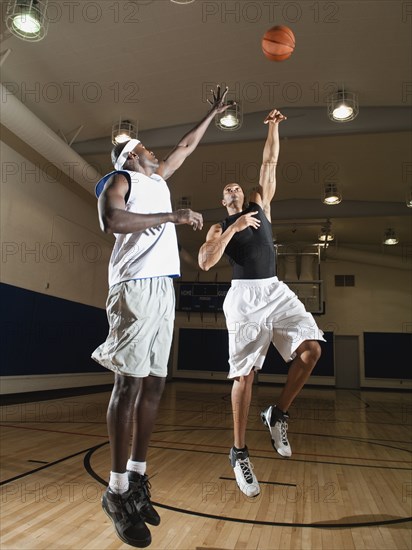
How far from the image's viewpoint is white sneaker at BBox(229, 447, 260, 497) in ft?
8.79

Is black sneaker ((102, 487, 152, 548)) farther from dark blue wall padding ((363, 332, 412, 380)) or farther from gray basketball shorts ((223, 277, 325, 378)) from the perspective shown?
dark blue wall padding ((363, 332, 412, 380))

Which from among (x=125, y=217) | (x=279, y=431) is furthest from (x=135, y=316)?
(x=279, y=431)

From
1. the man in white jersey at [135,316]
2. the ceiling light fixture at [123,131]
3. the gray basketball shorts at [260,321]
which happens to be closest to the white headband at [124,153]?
the man in white jersey at [135,316]

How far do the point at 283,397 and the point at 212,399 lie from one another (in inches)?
→ 380

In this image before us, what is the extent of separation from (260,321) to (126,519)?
4.66 ft

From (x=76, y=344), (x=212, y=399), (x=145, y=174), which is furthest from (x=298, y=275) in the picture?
(x=145, y=174)

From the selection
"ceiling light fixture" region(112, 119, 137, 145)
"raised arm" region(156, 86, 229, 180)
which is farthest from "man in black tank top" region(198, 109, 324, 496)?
"ceiling light fixture" region(112, 119, 137, 145)

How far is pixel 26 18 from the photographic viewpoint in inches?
208

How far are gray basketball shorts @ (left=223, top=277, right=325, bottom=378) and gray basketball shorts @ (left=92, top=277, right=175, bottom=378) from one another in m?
0.90

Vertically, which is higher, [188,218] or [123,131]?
[123,131]

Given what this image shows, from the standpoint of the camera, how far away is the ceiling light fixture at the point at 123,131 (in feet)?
25.5

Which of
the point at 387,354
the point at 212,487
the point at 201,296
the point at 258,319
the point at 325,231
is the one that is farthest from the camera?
the point at 201,296

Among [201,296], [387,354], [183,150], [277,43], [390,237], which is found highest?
[390,237]

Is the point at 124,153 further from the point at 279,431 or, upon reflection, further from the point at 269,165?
the point at 279,431
